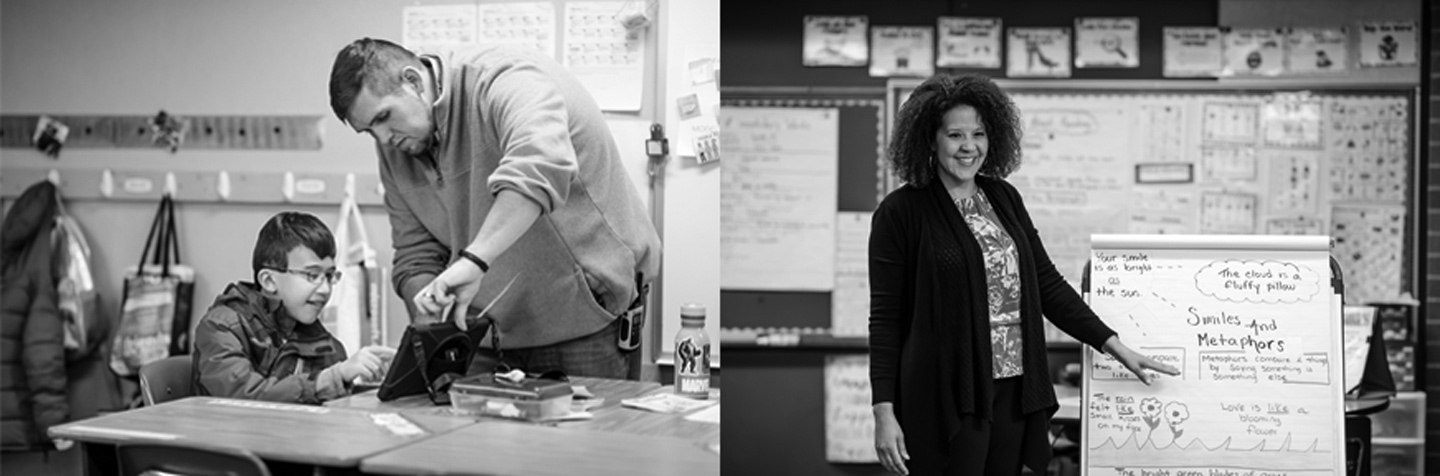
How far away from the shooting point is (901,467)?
2.18 m

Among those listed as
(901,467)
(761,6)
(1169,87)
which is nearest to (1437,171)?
(1169,87)

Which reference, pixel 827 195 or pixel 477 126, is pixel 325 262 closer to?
pixel 477 126

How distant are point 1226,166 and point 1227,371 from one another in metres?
1.71

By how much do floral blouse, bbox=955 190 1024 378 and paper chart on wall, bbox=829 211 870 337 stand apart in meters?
1.79

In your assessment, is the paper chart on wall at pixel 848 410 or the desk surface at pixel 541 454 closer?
the desk surface at pixel 541 454

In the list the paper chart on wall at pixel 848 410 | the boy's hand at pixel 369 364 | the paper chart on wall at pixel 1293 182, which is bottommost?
the paper chart on wall at pixel 848 410

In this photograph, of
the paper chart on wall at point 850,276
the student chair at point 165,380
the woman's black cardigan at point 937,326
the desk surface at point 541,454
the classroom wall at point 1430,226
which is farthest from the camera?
the paper chart on wall at point 850,276

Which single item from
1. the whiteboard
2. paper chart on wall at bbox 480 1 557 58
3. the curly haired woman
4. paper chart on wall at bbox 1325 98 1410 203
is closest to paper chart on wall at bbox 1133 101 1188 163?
paper chart on wall at bbox 1325 98 1410 203

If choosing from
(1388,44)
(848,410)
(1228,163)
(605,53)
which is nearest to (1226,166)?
(1228,163)

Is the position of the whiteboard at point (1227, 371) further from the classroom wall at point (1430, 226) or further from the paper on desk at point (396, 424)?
the classroom wall at point (1430, 226)

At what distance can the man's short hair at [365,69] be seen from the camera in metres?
1.62

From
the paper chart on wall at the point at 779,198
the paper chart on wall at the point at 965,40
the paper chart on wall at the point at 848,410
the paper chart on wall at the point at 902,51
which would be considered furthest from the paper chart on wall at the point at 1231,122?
the paper chart on wall at the point at 848,410

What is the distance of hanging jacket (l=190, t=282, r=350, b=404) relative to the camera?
1.69m

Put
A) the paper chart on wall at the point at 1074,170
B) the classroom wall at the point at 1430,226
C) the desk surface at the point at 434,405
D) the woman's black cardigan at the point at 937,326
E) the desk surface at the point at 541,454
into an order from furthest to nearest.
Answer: the paper chart on wall at the point at 1074,170 < the classroom wall at the point at 1430,226 < the woman's black cardigan at the point at 937,326 < the desk surface at the point at 434,405 < the desk surface at the point at 541,454
